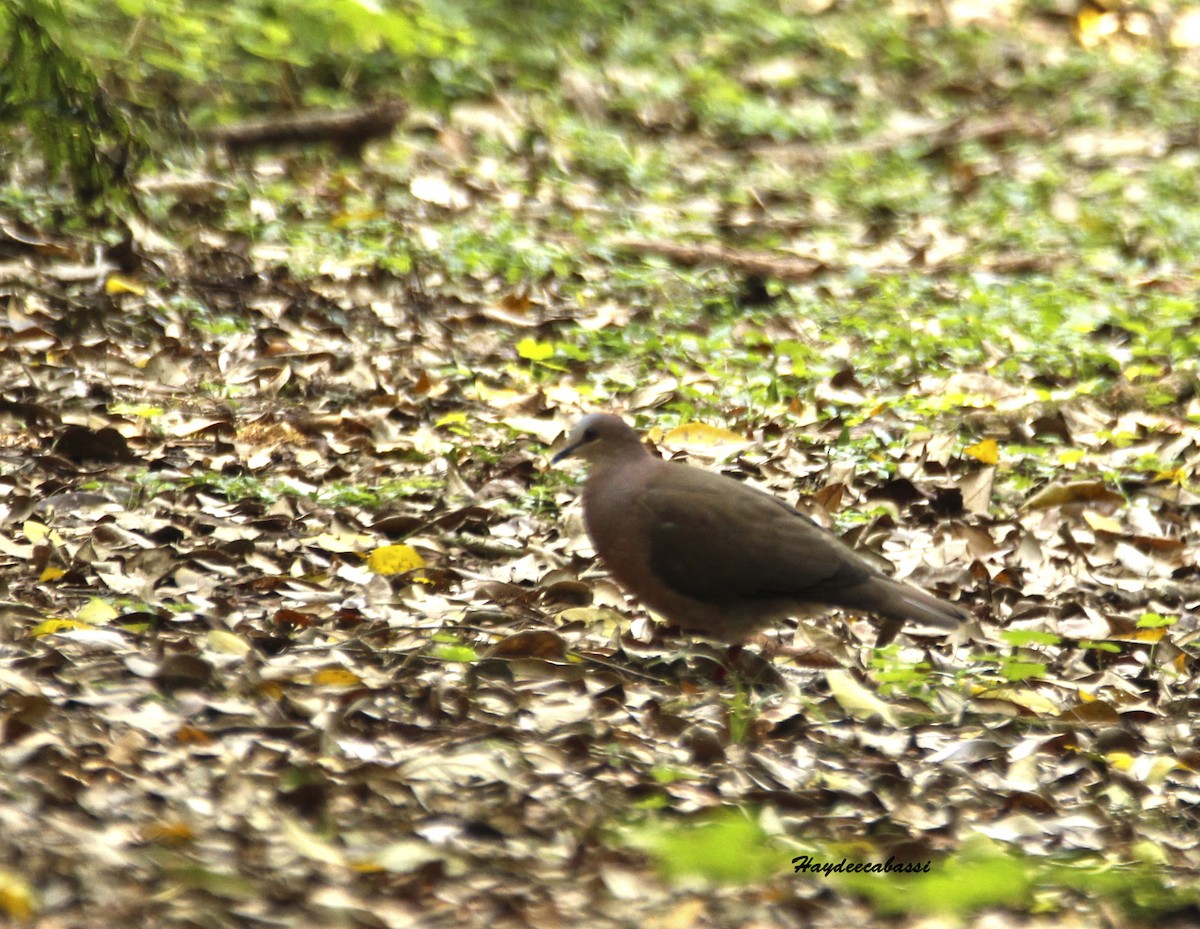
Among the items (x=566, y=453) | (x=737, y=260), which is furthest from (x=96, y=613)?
(x=737, y=260)

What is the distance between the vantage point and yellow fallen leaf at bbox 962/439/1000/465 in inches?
241

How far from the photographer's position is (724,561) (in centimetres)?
461

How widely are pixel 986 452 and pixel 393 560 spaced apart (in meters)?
2.33

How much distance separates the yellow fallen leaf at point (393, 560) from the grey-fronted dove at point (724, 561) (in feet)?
2.16

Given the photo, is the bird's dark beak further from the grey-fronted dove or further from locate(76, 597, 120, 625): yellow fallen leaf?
locate(76, 597, 120, 625): yellow fallen leaf

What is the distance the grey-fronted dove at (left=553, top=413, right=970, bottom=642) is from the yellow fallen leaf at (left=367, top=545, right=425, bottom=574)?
0.66m

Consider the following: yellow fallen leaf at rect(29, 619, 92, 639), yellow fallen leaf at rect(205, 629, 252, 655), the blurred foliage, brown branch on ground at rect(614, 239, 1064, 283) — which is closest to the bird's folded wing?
yellow fallen leaf at rect(205, 629, 252, 655)

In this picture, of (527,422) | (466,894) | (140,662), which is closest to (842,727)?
(466,894)

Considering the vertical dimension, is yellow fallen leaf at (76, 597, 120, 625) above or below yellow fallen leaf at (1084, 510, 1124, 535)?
below

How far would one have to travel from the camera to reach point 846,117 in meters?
11.3

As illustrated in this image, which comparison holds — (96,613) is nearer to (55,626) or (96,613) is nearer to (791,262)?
(55,626)

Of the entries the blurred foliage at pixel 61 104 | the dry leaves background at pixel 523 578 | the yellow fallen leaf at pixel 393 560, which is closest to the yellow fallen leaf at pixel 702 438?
the dry leaves background at pixel 523 578

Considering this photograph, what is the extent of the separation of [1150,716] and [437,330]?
12.4 feet

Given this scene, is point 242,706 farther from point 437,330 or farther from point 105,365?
point 437,330
